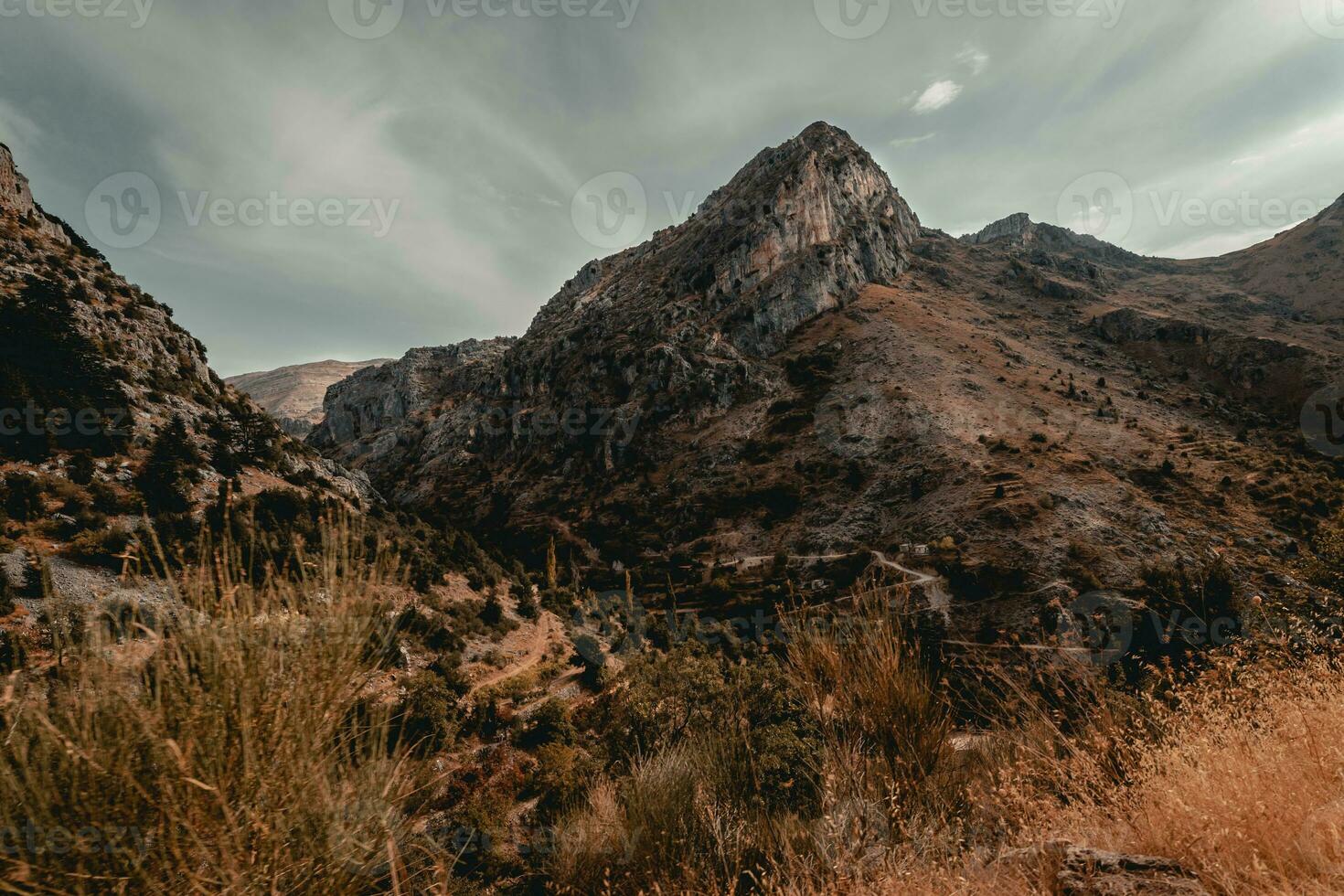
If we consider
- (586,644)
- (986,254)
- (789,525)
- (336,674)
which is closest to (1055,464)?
(789,525)

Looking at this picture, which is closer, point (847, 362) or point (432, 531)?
point (432, 531)

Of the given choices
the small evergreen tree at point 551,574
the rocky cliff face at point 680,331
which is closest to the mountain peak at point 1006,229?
the rocky cliff face at point 680,331

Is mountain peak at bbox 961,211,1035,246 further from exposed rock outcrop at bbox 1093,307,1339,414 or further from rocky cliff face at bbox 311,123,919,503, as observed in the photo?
exposed rock outcrop at bbox 1093,307,1339,414

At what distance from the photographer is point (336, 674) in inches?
124

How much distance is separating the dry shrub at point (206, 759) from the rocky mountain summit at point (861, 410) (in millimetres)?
42580

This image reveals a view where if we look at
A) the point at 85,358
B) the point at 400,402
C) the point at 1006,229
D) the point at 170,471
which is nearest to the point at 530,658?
the point at 170,471

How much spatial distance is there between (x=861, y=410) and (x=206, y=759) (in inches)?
2710

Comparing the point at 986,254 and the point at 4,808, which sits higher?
the point at 986,254

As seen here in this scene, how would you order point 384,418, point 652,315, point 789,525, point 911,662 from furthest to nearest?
1. point 384,418
2. point 652,315
3. point 789,525
4. point 911,662

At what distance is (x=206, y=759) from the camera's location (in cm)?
261

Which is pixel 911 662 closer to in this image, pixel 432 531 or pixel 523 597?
pixel 523 597

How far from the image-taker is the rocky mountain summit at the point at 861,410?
144 feet

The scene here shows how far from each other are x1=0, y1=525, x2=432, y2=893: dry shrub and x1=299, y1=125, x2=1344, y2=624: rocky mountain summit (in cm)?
4258

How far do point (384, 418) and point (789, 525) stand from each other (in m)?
109
